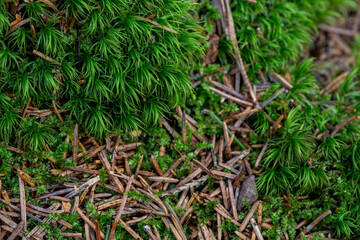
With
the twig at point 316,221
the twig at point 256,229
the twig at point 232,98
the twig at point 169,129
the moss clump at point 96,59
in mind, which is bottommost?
the twig at point 316,221

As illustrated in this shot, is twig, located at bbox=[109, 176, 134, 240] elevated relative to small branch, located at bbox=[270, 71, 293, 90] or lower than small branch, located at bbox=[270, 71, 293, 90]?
lower

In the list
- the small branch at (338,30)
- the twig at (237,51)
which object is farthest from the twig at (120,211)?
the small branch at (338,30)

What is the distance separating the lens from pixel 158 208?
2738 mm

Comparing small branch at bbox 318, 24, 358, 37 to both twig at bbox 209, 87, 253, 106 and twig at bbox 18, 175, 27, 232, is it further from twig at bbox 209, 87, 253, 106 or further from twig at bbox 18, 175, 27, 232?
twig at bbox 18, 175, 27, 232

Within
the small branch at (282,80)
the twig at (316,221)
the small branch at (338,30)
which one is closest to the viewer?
the twig at (316,221)

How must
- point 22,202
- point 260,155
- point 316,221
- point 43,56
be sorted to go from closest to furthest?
point 22,202 → point 43,56 → point 316,221 → point 260,155

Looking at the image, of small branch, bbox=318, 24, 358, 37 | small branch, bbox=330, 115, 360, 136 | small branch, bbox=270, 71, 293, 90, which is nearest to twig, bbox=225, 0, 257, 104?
small branch, bbox=270, 71, 293, 90

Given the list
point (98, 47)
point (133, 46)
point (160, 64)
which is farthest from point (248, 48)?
point (98, 47)

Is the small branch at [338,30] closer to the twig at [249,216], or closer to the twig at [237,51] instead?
the twig at [237,51]

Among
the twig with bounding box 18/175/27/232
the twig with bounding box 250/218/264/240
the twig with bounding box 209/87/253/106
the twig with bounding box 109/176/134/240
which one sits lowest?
the twig with bounding box 250/218/264/240

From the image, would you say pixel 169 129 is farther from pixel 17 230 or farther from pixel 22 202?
pixel 17 230

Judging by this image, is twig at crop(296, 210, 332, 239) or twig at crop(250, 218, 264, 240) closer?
twig at crop(250, 218, 264, 240)

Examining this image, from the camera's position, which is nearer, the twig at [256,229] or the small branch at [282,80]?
the twig at [256,229]

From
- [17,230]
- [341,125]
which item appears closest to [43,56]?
[17,230]
